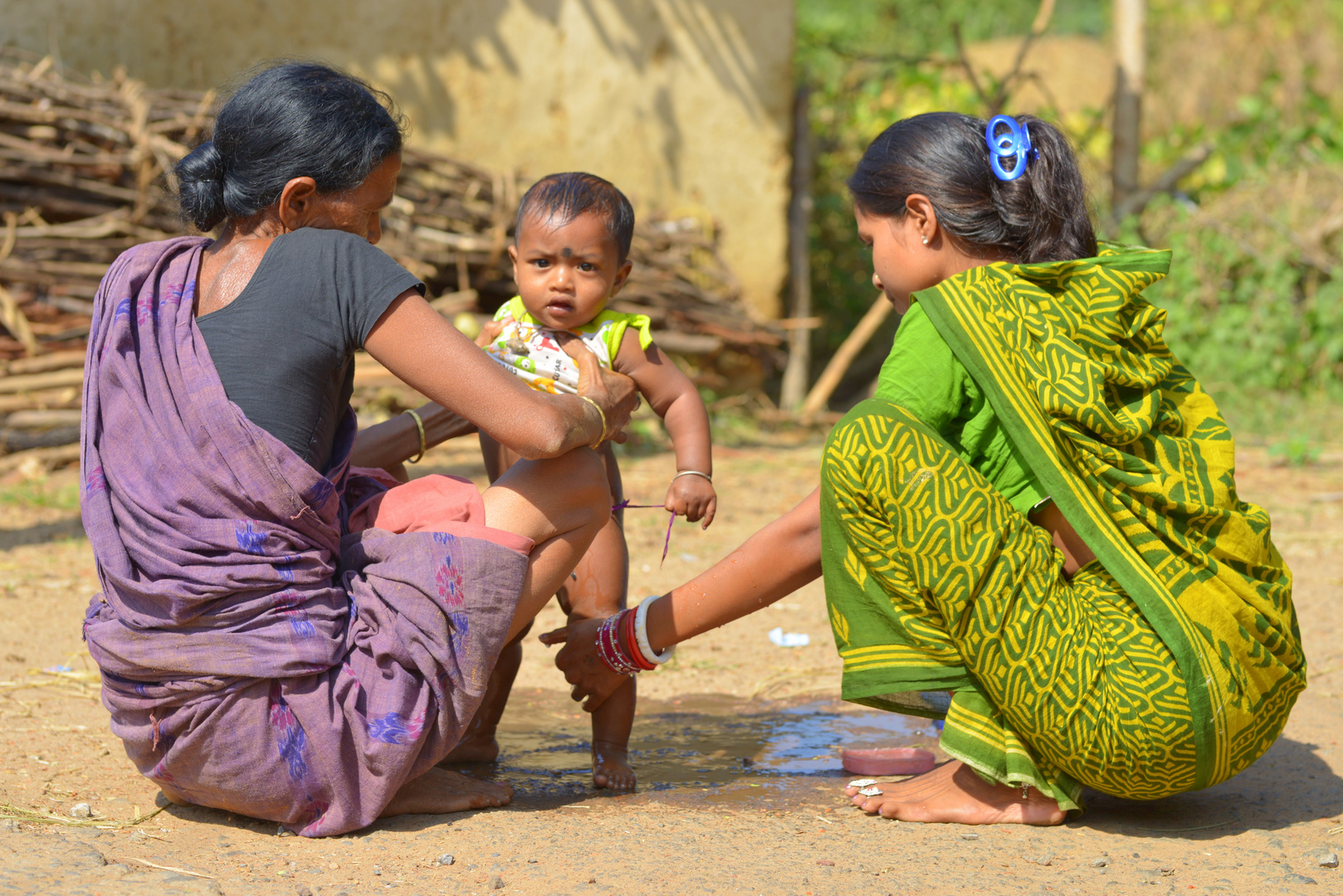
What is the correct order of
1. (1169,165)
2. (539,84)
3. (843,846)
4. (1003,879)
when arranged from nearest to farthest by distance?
(1003,879) → (843,846) → (539,84) → (1169,165)

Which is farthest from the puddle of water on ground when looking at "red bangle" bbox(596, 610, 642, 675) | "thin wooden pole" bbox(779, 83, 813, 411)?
"thin wooden pole" bbox(779, 83, 813, 411)

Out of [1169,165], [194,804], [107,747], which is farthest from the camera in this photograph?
[1169,165]

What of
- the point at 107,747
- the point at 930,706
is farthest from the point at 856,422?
the point at 107,747

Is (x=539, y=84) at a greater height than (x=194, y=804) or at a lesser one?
greater

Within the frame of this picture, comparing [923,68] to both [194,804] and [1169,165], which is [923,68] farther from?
[194,804]

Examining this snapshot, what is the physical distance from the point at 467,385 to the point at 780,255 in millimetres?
6401

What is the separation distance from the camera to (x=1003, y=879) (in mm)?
2166

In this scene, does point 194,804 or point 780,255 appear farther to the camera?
point 780,255

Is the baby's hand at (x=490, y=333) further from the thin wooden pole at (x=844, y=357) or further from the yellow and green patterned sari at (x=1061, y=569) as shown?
the thin wooden pole at (x=844, y=357)

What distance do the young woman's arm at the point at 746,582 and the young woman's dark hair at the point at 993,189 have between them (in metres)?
0.68

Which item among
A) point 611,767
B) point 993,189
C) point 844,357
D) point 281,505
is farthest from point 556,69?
point 281,505

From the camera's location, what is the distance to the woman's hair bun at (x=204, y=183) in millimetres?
2381

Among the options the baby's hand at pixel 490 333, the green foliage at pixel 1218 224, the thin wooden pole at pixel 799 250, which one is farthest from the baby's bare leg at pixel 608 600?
the thin wooden pole at pixel 799 250

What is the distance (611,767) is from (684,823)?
1.18ft
